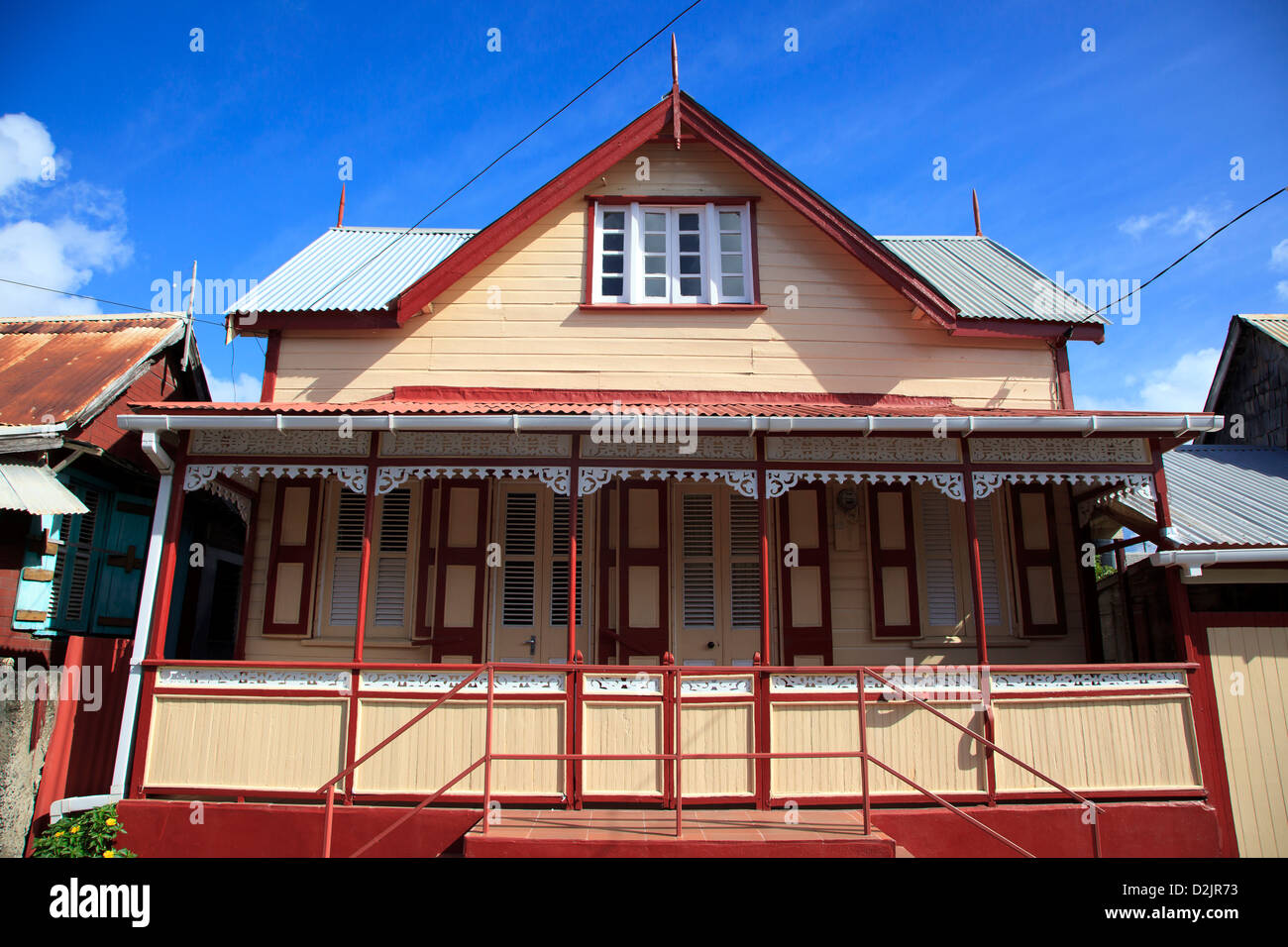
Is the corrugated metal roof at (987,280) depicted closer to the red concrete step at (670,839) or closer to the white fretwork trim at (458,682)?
the red concrete step at (670,839)

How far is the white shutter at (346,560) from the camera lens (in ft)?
30.0

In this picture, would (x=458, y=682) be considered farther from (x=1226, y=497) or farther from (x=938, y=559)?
(x=1226, y=497)

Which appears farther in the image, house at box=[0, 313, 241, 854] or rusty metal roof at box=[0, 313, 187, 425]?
rusty metal roof at box=[0, 313, 187, 425]

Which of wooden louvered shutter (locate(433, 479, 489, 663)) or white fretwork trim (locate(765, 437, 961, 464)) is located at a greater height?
white fretwork trim (locate(765, 437, 961, 464))

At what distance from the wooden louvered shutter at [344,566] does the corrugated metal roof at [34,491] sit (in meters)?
2.41

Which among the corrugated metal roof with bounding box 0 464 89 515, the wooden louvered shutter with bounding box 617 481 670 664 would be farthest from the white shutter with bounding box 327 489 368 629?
the wooden louvered shutter with bounding box 617 481 670 664

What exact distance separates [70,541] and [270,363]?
2913mm

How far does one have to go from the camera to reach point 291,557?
30.0 feet

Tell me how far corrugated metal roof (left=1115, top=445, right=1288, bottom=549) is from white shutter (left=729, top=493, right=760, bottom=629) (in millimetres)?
3784


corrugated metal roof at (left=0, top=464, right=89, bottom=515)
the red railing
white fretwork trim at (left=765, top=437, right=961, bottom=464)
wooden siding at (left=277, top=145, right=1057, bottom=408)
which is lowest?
the red railing

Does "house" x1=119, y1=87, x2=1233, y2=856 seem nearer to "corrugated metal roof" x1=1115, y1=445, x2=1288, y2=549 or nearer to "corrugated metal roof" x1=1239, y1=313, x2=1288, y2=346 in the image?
"corrugated metal roof" x1=1115, y1=445, x2=1288, y2=549

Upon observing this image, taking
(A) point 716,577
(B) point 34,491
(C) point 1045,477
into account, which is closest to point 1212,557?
(C) point 1045,477

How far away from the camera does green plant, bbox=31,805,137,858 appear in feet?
21.9

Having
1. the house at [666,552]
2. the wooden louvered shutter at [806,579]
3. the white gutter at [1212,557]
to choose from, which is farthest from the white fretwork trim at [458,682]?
the white gutter at [1212,557]
